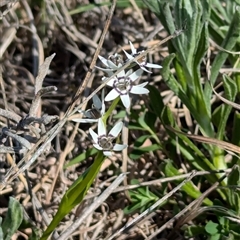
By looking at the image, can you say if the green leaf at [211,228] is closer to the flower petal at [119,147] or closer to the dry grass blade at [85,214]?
the dry grass blade at [85,214]

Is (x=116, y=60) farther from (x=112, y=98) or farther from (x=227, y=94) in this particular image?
(x=227, y=94)

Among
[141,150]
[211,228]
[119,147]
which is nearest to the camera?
[119,147]

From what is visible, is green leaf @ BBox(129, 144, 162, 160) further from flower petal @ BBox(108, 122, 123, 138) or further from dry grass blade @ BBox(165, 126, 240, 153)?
flower petal @ BBox(108, 122, 123, 138)

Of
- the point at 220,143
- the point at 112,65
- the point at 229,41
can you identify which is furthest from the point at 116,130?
the point at 229,41

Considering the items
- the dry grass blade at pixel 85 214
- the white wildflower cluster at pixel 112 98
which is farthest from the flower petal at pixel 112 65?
the dry grass blade at pixel 85 214

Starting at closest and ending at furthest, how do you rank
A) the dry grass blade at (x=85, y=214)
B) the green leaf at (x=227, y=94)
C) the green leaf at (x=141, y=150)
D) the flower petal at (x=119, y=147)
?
the flower petal at (x=119, y=147), the dry grass blade at (x=85, y=214), the green leaf at (x=227, y=94), the green leaf at (x=141, y=150)

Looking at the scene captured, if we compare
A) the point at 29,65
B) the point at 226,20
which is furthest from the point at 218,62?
the point at 29,65

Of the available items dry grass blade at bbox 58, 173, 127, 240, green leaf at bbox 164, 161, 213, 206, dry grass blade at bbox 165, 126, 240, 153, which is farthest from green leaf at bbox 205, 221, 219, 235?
dry grass blade at bbox 58, 173, 127, 240
